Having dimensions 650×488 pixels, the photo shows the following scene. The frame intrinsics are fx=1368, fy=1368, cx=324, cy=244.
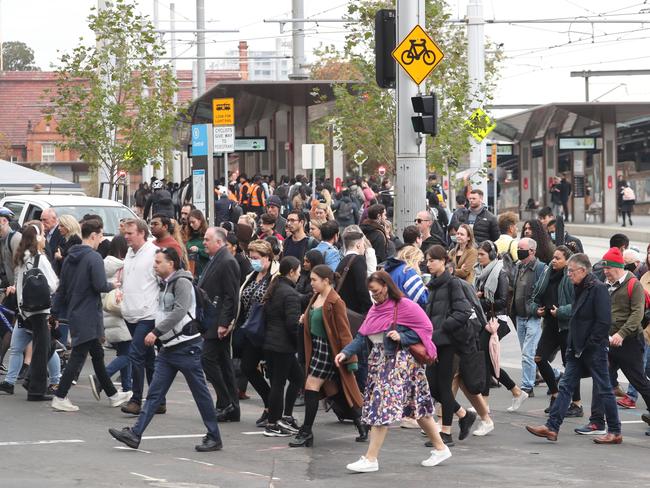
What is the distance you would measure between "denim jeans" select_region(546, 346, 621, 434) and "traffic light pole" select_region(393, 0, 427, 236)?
609 cm

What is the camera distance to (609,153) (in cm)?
4734

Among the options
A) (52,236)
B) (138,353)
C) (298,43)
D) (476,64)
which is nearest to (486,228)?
(52,236)

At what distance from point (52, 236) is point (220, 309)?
5131mm

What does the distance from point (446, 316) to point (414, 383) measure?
102 cm

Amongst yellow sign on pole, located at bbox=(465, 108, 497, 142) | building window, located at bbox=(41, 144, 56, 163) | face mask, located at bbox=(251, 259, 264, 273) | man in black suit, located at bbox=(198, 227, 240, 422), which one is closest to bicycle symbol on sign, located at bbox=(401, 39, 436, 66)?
face mask, located at bbox=(251, 259, 264, 273)

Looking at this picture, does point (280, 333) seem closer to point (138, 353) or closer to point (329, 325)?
point (329, 325)

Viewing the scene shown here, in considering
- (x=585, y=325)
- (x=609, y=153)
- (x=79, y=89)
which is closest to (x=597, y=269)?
(x=585, y=325)

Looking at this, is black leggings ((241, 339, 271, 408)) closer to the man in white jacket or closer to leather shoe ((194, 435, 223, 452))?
the man in white jacket

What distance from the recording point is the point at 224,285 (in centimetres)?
1218

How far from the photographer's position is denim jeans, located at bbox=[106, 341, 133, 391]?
44.4 feet

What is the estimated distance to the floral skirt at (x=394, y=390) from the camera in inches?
404

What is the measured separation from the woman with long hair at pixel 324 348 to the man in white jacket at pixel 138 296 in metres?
1.99

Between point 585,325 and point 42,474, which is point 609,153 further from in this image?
point 42,474

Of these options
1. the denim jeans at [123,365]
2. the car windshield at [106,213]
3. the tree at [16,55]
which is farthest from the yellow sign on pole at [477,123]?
the tree at [16,55]
